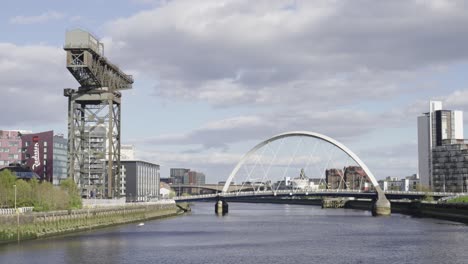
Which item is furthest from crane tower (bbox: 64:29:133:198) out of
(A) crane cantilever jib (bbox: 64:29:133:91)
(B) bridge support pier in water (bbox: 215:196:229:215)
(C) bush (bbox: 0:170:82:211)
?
(B) bridge support pier in water (bbox: 215:196:229:215)

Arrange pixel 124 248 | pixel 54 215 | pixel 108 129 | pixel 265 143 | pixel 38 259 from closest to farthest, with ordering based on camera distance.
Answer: pixel 38 259, pixel 124 248, pixel 54 215, pixel 108 129, pixel 265 143

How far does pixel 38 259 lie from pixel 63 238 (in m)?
19.1

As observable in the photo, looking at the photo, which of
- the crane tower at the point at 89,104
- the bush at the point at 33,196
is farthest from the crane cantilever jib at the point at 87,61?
the bush at the point at 33,196

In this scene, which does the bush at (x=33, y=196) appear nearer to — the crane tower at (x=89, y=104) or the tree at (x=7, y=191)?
the tree at (x=7, y=191)

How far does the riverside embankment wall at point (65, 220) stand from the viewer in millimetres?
70875

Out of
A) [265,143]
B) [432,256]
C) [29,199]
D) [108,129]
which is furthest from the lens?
[265,143]

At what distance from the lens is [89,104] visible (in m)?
114

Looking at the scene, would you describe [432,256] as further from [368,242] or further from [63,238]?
[63,238]

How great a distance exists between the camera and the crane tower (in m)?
105

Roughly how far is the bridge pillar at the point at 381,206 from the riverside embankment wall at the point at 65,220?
45.1m

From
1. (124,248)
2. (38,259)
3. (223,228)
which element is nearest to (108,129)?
(223,228)

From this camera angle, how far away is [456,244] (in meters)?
70.8

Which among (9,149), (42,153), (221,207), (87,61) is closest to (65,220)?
(87,61)

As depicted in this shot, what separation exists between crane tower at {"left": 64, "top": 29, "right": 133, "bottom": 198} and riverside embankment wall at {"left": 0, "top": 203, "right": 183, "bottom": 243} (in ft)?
21.3
